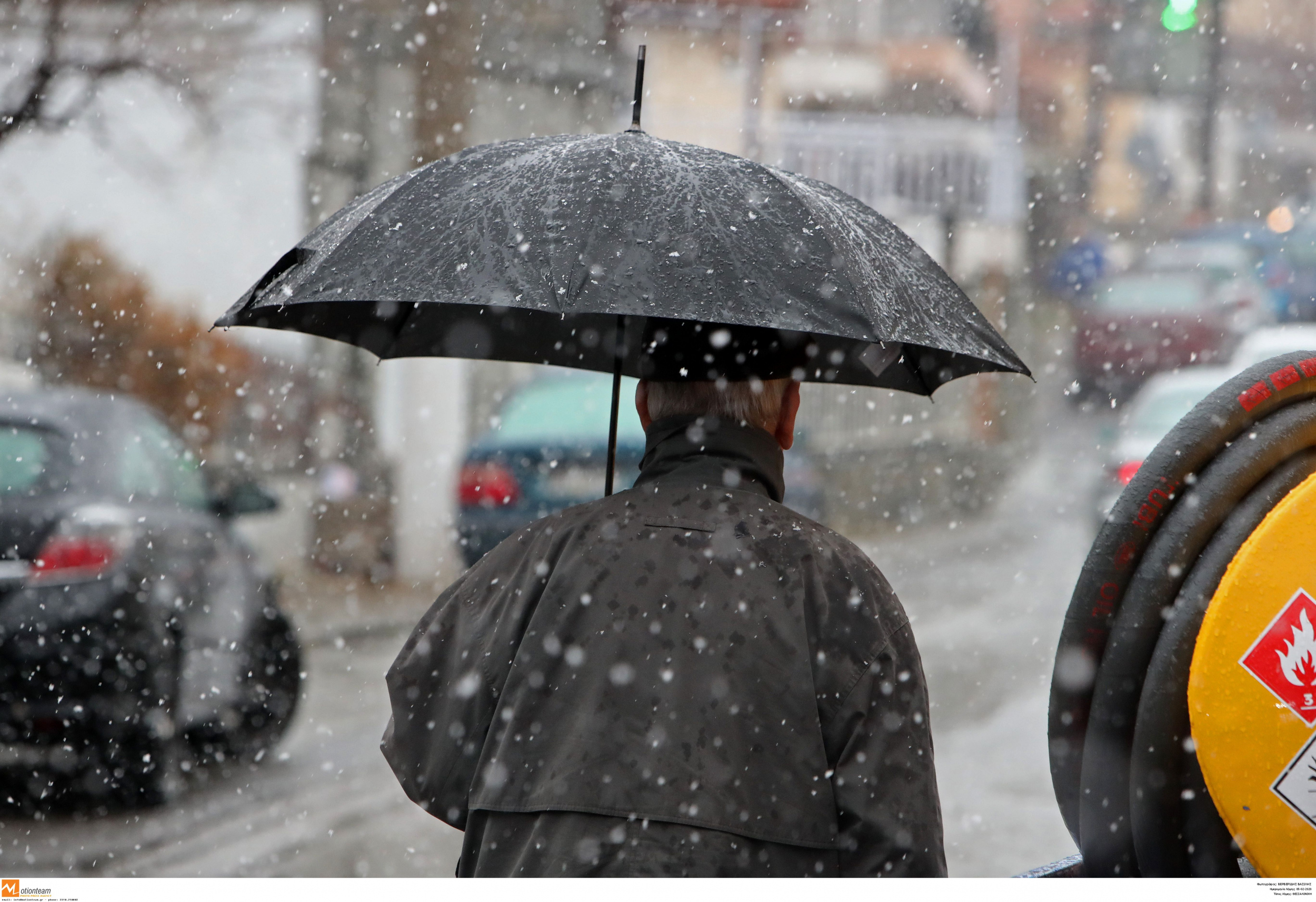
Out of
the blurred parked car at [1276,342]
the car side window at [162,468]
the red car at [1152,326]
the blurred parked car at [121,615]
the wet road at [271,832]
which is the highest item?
the red car at [1152,326]

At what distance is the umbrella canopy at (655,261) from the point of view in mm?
1880

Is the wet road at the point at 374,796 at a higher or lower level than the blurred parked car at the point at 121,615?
lower

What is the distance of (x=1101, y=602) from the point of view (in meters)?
1.91

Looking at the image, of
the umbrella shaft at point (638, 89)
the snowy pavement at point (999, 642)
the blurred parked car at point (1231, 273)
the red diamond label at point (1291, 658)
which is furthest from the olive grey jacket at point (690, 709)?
the blurred parked car at point (1231, 273)

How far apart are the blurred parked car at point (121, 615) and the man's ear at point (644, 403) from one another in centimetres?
356

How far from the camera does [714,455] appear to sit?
73.2 inches

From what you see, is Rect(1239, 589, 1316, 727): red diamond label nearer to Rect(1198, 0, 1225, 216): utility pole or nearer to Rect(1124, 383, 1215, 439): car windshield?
Rect(1124, 383, 1215, 439): car windshield

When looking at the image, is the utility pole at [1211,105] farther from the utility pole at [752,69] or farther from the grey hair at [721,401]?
the grey hair at [721,401]

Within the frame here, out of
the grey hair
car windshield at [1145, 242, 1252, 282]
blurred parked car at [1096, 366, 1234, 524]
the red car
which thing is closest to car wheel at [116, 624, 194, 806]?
the grey hair

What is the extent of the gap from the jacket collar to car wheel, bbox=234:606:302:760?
4296mm

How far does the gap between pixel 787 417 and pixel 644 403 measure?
22 centimetres

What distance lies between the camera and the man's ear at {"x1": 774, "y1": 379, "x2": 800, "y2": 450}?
Answer: 6.54 ft

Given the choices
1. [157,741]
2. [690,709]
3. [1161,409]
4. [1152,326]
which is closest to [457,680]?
[690,709]

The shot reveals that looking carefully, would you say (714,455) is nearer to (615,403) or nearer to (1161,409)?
(615,403)
